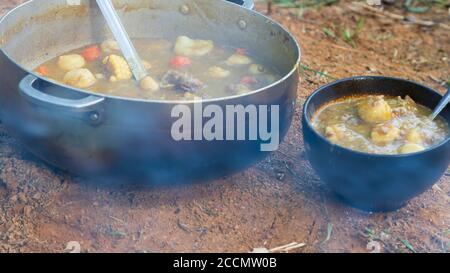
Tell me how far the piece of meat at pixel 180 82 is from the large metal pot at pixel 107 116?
430 millimetres

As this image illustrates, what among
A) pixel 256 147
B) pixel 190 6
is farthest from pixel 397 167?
pixel 190 6

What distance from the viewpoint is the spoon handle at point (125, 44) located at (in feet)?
9.64

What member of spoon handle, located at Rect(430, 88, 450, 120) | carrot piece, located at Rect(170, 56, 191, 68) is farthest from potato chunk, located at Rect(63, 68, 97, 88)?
spoon handle, located at Rect(430, 88, 450, 120)

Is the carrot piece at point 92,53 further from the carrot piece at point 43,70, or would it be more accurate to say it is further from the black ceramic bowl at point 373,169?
the black ceramic bowl at point 373,169

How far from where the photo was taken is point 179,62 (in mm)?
3154

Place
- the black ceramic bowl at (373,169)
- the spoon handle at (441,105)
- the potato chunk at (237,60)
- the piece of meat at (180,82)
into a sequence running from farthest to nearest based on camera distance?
the potato chunk at (237,60) < the piece of meat at (180,82) < the spoon handle at (441,105) < the black ceramic bowl at (373,169)

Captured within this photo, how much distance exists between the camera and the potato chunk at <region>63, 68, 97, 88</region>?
2875mm

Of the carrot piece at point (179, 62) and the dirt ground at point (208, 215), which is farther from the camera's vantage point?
the carrot piece at point (179, 62)

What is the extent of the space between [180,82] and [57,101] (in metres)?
0.71

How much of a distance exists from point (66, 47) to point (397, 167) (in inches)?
73.1

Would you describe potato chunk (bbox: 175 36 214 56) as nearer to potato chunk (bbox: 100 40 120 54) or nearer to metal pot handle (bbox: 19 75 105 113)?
potato chunk (bbox: 100 40 120 54)

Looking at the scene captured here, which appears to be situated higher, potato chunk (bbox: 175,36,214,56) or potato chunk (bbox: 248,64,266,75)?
potato chunk (bbox: 175,36,214,56)

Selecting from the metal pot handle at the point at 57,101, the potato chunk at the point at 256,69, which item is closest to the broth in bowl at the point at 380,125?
the potato chunk at the point at 256,69

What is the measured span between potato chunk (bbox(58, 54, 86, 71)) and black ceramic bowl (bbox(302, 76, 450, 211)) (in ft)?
3.89
